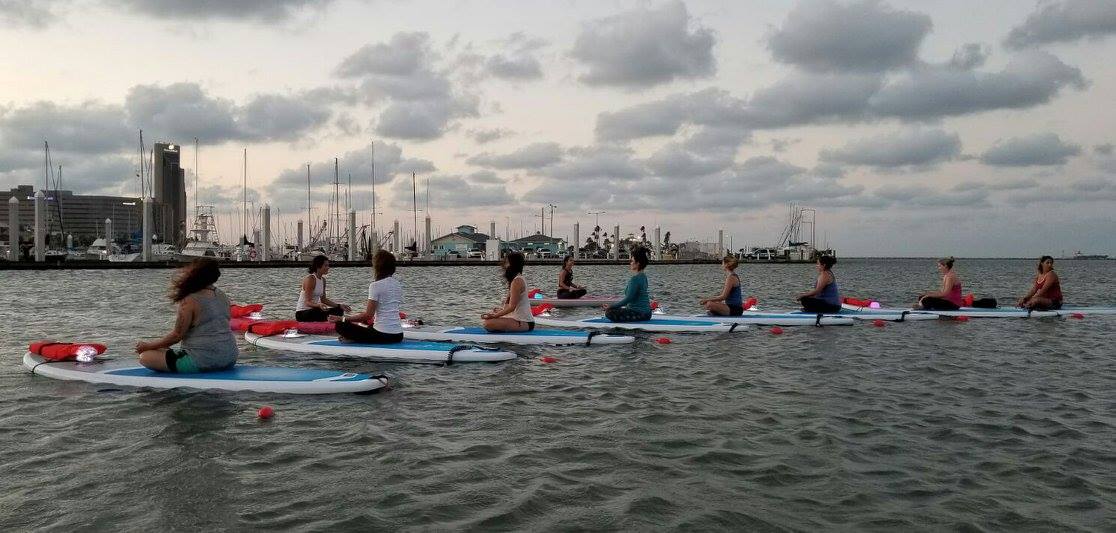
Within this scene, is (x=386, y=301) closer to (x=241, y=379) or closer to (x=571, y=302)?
(x=241, y=379)

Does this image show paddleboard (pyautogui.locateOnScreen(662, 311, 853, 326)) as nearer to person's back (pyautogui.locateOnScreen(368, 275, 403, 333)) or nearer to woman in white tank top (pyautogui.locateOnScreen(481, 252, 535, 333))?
woman in white tank top (pyautogui.locateOnScreen(481, 252, 535, 333))

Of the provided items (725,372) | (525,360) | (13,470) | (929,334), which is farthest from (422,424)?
(929,334)

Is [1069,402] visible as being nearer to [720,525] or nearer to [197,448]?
[720,525]

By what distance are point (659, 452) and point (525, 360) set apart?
659 cm

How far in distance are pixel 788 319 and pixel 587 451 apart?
47.3ft

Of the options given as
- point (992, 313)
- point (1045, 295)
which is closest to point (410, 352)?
point (992, 313)

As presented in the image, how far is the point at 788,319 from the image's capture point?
20938 mm

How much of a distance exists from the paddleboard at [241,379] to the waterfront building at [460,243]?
140400 mm

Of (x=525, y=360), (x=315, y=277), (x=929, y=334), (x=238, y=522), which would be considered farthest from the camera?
(x=929, y=334)

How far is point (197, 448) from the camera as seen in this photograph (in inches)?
312

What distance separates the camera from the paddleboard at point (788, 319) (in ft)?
67.3

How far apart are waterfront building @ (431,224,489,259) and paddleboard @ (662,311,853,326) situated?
435 feet

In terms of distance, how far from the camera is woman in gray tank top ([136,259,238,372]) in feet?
32.5

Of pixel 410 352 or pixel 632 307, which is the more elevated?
pixel 632 307
